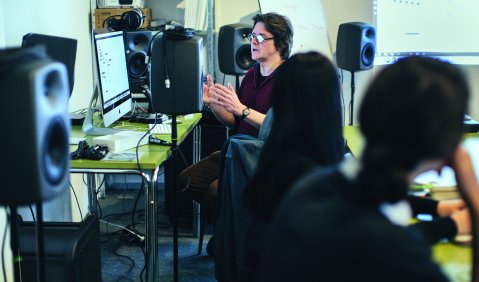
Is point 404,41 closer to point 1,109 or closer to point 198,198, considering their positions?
point 198,198

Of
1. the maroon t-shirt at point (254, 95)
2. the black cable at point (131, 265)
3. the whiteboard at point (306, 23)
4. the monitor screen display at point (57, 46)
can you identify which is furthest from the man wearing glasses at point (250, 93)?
the whiteboard at point (306, 23)

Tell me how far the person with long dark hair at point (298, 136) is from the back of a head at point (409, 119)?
36 cm

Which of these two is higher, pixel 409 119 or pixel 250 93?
pixel 409 119

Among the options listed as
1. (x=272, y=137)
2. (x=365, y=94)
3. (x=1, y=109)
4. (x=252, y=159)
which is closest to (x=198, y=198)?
(x=252, y=159)

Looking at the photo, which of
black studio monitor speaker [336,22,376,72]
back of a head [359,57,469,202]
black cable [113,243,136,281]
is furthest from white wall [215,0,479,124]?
back of a head [359,57,469,202]

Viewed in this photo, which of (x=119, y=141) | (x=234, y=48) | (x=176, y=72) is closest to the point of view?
(x=176, y=72)

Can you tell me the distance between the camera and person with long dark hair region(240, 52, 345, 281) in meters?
1.39

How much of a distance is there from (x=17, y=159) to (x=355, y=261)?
81 cm

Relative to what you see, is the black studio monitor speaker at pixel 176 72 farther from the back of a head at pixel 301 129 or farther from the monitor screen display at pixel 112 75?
the back of a head at pixel 301 129

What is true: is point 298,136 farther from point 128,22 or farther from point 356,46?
→ point 356,46

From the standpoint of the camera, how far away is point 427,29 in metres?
4.62

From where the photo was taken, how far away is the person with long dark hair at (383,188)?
97 cm

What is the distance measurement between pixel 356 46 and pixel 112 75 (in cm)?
195

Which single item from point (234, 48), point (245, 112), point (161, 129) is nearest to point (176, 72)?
point (245, 112)
